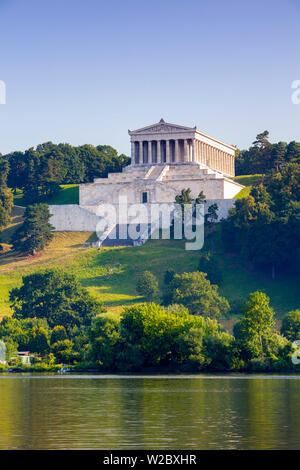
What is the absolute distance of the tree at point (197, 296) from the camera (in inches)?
3789

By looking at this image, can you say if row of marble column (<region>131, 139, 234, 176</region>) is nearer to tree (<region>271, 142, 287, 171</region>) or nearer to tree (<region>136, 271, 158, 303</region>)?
tree (<region>271, 142, 287, 171</region>)

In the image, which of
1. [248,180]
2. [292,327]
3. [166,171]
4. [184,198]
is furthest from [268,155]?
[292,327]

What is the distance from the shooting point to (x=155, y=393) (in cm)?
Answer: 4950

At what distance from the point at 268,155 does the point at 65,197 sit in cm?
3339

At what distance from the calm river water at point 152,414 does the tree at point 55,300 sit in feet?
114

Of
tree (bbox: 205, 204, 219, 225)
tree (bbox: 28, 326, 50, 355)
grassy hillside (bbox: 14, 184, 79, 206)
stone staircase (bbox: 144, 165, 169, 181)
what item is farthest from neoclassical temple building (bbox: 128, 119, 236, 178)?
tree (bbox: 28, 326, 50, 355)

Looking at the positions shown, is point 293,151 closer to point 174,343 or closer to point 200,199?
point 200,199

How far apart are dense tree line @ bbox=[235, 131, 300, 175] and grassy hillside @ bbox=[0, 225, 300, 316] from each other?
30387mm

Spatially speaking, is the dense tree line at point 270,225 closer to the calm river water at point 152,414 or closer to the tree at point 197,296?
the tree at point 197,296

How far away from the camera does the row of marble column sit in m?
153

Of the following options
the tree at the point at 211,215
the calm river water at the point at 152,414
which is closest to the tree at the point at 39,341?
the calm river water at the point at 152,414

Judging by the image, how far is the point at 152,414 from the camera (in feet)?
128
